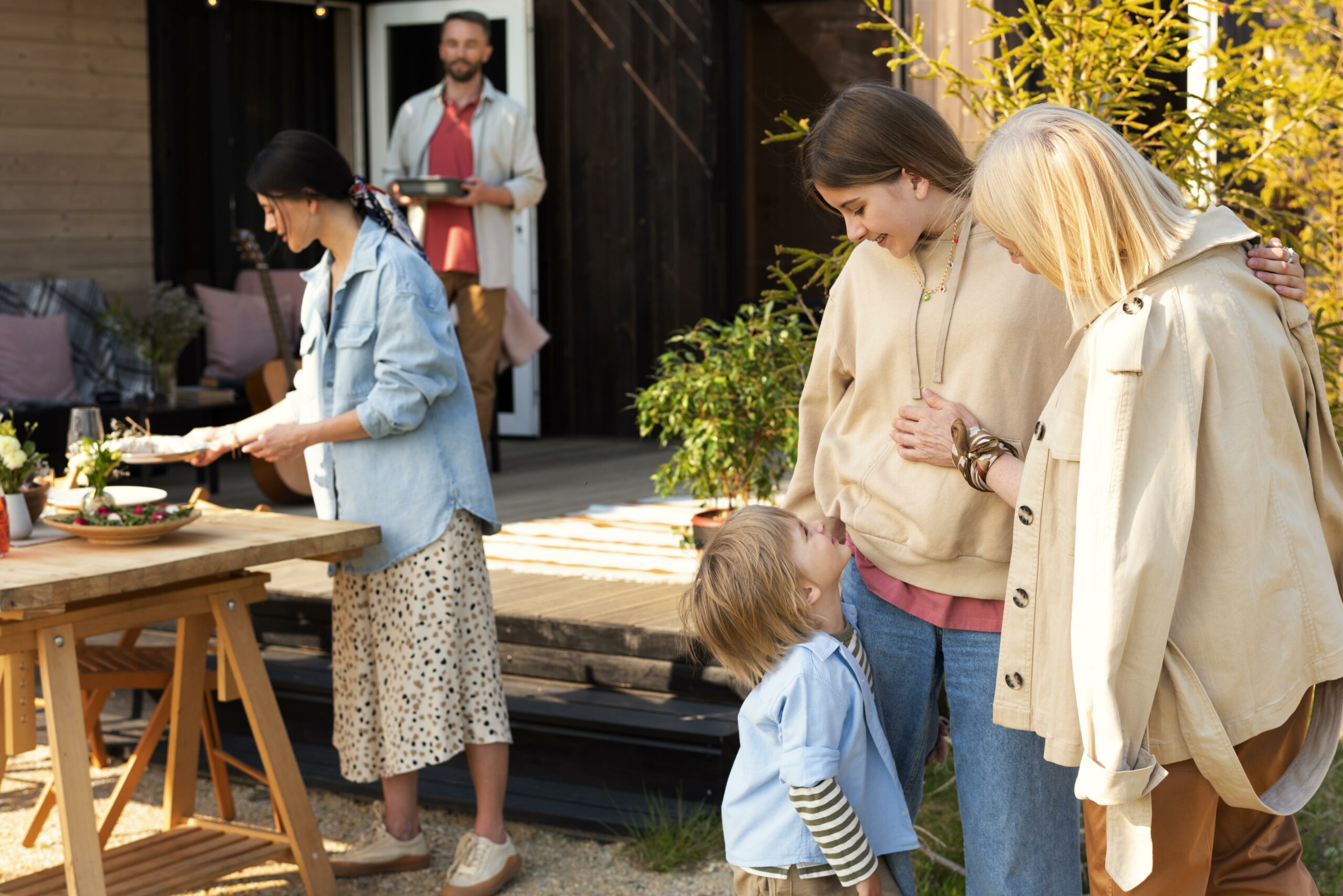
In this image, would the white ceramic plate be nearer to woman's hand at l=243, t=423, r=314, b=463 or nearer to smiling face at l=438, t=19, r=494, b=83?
woman's hand at l=243, t=423, r=314, b=463

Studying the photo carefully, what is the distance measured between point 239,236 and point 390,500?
7.05ft

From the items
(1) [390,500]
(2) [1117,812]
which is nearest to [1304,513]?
(2) [1117,812]

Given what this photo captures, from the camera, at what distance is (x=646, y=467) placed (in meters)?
7.38

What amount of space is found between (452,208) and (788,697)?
499 centimetres

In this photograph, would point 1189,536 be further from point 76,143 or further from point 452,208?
point 76,143

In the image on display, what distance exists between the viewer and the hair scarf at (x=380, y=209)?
10.4 ft

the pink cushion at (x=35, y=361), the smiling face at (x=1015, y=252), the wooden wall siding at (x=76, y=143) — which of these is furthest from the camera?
the wooden wall siding at (x=76, y=143)

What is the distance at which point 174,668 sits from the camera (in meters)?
3.54

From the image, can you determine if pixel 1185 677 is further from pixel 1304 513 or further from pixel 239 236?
pixel 239 236

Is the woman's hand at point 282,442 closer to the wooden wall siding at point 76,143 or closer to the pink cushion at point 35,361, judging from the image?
the pink cushion at point 35,361

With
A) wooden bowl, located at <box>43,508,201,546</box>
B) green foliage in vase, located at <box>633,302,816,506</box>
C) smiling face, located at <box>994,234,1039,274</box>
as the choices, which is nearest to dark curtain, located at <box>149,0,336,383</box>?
green foliage in vase, located at <box>633,302,816,506</box>

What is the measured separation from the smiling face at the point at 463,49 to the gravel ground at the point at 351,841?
368 centimetres

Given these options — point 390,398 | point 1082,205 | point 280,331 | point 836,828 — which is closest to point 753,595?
point 836,828

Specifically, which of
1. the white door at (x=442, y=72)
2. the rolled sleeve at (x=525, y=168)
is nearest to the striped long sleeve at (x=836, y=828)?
the rolled sleeve at (x=525, y=168)
